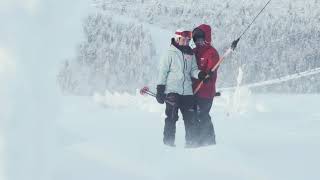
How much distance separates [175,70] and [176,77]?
8 centimetres

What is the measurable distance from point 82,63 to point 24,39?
75.7m

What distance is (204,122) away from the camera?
8859 mm

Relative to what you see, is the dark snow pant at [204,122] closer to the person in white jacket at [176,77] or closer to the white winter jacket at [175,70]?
the person in white jacket at [176,77]

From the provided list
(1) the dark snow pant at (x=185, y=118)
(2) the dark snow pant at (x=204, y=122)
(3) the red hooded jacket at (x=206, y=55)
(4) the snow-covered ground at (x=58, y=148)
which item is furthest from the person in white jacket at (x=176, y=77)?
(4) the snow-covered ground at (x=58, y=148)

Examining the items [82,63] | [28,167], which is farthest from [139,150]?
[82,63]

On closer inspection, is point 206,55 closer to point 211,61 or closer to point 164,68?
point 211,61

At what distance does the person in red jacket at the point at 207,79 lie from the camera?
8531 mm

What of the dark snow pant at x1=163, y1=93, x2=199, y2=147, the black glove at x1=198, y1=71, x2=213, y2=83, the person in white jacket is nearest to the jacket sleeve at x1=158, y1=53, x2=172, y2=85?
the person in white jacket

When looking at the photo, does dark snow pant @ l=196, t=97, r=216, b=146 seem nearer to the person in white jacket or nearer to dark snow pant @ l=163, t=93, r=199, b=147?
dark snow pant @ l=163, t=93, r=199, b=147

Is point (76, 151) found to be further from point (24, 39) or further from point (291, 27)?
point (291, 27)

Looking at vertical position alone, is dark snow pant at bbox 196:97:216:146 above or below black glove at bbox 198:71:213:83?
below

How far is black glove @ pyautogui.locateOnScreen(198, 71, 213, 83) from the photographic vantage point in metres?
8.39

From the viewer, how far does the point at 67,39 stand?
5246mm

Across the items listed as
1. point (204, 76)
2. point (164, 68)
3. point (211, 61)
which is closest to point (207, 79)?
point (204, 76)
